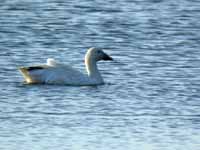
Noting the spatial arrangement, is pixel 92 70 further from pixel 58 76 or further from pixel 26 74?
pixel 26 74

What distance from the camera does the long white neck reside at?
17.8 metres

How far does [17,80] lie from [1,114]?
10.0 feet

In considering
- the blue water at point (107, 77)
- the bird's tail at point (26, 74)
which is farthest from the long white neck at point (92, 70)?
the bird's tail at point (26, 74)

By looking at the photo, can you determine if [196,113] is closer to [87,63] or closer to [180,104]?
[180,104]

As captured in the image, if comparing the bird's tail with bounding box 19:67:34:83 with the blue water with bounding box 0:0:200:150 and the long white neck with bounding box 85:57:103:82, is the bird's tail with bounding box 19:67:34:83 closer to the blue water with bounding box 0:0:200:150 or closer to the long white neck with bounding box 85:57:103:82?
the blue water with bounding box 0:0:200:150

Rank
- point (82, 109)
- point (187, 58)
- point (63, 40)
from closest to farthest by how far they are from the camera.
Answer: point (82, 109) → point (187, 58) → point (63, 40)

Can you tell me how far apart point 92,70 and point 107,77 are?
236 millimetres

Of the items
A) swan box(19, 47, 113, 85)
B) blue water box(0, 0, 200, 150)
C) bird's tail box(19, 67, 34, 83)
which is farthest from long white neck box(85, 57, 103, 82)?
bird's tail box(19, 67, 34, 83)

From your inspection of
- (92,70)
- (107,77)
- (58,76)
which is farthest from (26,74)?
(107,77)

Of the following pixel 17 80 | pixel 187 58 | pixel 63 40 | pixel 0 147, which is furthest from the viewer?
pixel 63 40

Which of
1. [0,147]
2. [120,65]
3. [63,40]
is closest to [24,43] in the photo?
[63,40]

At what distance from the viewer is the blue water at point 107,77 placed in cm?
1358

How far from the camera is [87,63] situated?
18.3 meters

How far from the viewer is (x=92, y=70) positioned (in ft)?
59.4
